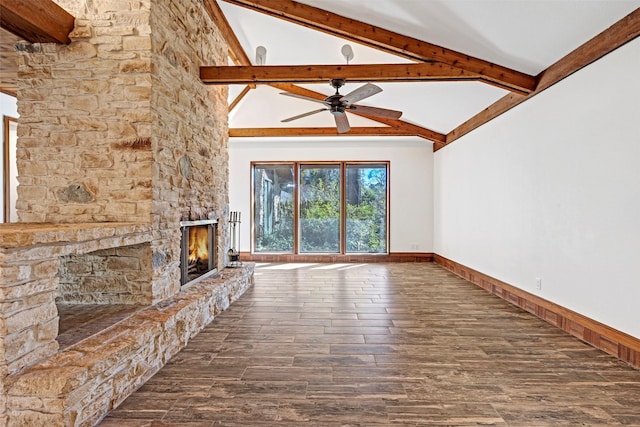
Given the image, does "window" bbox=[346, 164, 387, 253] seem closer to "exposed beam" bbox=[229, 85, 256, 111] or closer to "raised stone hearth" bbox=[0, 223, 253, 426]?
"exposed beam" bbox=[229, 85, 256, 111]

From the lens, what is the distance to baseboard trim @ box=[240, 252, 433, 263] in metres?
8.29

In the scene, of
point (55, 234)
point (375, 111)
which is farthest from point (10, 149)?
point (375, 111)

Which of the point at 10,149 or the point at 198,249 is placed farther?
the point at 10,149

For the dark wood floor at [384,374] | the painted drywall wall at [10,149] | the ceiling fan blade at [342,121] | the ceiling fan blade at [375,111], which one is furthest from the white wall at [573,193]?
the painted drywall wall at [10,149]

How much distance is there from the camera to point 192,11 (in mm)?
3980

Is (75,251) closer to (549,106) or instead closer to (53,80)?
(53,80)

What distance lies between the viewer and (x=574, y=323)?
135 inches

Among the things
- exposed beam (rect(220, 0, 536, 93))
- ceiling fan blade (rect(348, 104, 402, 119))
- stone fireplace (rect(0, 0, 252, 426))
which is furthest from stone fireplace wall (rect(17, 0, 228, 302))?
ceiling fan blade (rect(348, 104, 402, 119))

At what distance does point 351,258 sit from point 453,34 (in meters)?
5.40

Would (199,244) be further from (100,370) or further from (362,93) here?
(362,93)

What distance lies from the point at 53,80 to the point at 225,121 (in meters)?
2.38

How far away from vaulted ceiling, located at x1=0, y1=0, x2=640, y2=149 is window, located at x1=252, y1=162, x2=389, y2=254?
2.44 meters

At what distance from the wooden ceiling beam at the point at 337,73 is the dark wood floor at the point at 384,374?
8.95 ft

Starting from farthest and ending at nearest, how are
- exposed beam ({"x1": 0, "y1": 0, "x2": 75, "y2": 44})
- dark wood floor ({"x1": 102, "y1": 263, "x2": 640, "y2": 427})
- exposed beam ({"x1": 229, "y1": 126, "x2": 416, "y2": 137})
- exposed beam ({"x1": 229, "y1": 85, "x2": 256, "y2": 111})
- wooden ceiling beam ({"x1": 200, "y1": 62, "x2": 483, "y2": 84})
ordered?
exposed beam ({"x1": 229, "y1": 126, "x2": 416, "y2": 137}) → exposed beam ({"x1": 229, "y1": 85, "x2": 256, "y2": 111}) → wooden ceiling beam ({"x1": 200, "y1": 62, "x2": 483, "y2": 84}) → exposed beam ({"x1": 0, "y1": 0, "x2": 75, "y2": 44}) → dark wood floor ({"x1": 102, "y1": 263, "x2": 640, "y2": 427})
